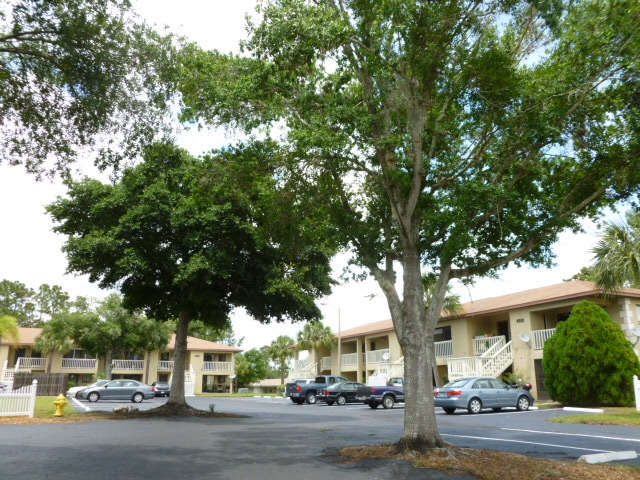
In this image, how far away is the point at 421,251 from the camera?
11.7 meters

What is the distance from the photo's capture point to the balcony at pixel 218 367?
53312 mm

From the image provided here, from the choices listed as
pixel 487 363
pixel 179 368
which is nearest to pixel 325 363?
pixel 487 363

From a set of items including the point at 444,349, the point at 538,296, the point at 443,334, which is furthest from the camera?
the point at 443,334

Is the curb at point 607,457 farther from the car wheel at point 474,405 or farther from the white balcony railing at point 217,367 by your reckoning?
the white balcony railing at point 217,367

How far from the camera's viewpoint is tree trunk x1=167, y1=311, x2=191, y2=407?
2112 cm

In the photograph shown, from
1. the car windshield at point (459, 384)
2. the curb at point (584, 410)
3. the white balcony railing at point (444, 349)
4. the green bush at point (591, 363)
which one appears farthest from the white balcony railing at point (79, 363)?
the curb at point (584, 410)

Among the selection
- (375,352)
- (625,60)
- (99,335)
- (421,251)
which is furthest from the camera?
(99,335)

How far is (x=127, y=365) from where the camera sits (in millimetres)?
49812

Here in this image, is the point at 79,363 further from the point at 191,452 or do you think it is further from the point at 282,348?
the point at 191,452

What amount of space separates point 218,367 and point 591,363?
127 ft

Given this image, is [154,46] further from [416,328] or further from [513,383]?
[513,383]

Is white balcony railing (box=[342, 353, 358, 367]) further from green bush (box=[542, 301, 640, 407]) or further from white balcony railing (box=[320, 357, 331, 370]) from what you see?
green bush (box=[542, 301, 640, 407])

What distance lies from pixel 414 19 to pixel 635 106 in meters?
4.30

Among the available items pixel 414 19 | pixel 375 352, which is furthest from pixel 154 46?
pixel 375 352
